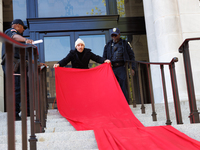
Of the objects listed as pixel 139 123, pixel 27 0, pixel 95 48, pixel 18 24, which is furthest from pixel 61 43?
pixel 139 123

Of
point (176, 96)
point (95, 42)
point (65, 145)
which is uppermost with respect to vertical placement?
point (95, 42)

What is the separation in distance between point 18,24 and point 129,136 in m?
3.09

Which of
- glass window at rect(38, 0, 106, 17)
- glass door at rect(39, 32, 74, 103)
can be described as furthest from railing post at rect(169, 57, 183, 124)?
glass window at rect(38, 0, 106, 17)

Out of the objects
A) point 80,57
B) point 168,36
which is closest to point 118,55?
point 80,57

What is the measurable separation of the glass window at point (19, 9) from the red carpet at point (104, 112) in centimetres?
335

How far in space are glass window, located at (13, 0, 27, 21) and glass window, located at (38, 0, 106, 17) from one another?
0.45 metres

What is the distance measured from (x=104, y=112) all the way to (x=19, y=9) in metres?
4.74

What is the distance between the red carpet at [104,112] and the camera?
286cm

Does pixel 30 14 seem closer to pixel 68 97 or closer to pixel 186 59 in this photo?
pixel 68 97

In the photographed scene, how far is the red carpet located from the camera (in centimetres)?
286

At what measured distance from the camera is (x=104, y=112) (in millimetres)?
4836

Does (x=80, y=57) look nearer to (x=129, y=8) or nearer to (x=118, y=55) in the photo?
(x=118, y=55)

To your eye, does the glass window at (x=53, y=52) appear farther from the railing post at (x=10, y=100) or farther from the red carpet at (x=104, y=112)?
the railing post at (x=10, y=100)

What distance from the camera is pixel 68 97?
5168 mm
